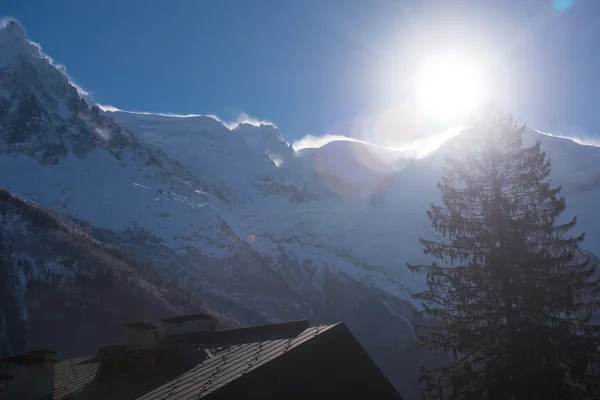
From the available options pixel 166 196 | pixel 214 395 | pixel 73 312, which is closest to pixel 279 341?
pixel 214 395

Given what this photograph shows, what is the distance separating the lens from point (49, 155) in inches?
7131

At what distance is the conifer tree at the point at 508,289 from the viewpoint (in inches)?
571

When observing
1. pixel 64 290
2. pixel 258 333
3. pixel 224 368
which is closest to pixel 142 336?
pixel 258 333

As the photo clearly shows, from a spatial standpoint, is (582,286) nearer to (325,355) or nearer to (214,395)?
(325,355)

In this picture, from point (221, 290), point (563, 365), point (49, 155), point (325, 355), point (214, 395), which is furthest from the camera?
point (49, 155)

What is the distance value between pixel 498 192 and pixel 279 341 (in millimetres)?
9163

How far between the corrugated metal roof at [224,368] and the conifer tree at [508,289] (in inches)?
256

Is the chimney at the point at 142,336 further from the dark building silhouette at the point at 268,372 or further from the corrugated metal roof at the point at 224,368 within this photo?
the corrugated metal roof at the point at 224,368

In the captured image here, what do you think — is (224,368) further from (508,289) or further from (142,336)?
(142,336)

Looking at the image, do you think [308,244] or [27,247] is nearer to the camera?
[27,247]

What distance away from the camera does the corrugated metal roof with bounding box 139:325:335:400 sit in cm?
872

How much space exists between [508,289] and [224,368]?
8.99 meters

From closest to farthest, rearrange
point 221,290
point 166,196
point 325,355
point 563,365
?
point 325,355
point 563,365
point 221,290
point 166,196

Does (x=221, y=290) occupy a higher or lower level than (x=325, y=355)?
higher
